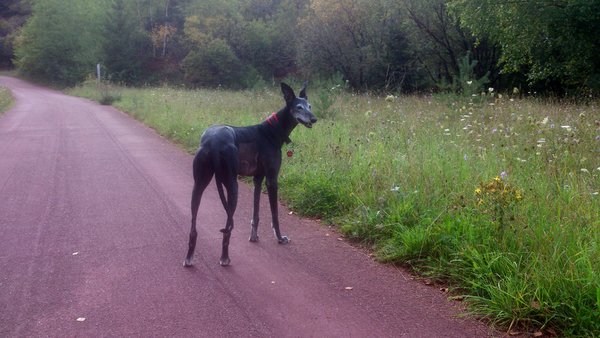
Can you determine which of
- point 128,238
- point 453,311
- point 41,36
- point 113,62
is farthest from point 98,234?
point 41,36

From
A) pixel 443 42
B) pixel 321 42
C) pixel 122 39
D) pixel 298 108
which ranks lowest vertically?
pixel 298 108

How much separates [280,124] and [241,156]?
616mm

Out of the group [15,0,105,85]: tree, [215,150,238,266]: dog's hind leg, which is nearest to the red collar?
[215,150,238,266]: dog's hind leg

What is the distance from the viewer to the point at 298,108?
5711mm

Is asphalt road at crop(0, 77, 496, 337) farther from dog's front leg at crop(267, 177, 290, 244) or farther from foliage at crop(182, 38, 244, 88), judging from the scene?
foliage at crop(182, 38, 244, 88)

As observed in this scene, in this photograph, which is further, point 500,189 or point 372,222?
point 372,222

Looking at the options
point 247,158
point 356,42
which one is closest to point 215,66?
point 356,42

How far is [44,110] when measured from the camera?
24.0 meters

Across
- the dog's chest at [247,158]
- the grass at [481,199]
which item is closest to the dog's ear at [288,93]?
the dog's chest at [247,158]

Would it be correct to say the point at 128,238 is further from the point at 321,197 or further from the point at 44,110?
the point at 44,110

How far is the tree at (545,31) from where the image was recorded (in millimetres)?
17875

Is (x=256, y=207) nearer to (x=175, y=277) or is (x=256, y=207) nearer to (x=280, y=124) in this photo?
(x=280, y=124)

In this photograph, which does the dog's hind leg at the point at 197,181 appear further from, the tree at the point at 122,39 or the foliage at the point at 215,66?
the tree at the point at 122,39

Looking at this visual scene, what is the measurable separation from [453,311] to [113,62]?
53267mm
